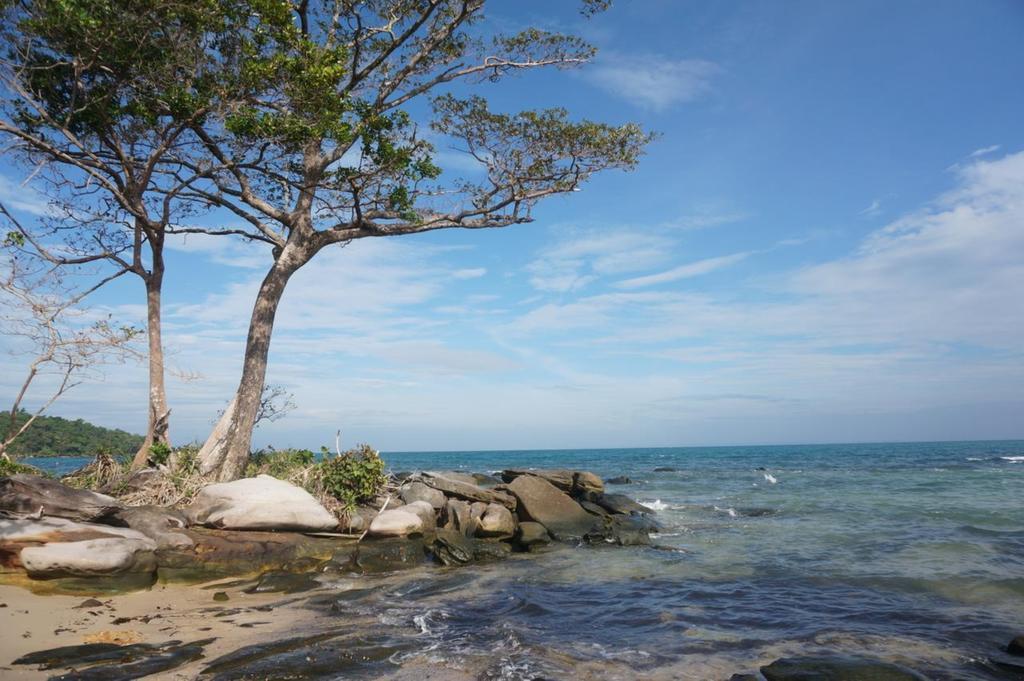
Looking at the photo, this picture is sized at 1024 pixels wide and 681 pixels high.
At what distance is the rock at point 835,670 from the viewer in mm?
5723

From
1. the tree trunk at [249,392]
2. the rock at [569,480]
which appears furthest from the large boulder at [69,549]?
the rock at [569,480]

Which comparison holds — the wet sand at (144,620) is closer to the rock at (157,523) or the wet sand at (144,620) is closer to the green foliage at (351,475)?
the rock at (157,523)

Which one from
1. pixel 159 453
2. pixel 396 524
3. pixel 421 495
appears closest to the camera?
pixel 396 524

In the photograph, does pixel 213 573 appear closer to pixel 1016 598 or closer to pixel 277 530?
pixel 277 530

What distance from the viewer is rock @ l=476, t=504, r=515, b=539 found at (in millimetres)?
14016

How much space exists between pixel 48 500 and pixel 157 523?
5.24 feet

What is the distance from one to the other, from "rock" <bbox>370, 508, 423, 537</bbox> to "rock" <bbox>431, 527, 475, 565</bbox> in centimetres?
56

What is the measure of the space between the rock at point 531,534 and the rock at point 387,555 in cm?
273

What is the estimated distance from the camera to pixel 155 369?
14.0m

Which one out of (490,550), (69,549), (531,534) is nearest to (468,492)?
(531,534)

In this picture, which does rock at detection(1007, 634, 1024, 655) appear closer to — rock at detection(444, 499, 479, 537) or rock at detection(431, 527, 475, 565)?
rock at detection(431, 527, 475, 565)

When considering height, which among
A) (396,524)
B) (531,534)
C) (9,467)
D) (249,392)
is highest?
(249,392)

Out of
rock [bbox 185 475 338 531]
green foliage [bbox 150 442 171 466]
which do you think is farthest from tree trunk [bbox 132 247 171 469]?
rock [bbox 185 475 338 531]

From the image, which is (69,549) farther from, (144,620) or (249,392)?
(249,392)
